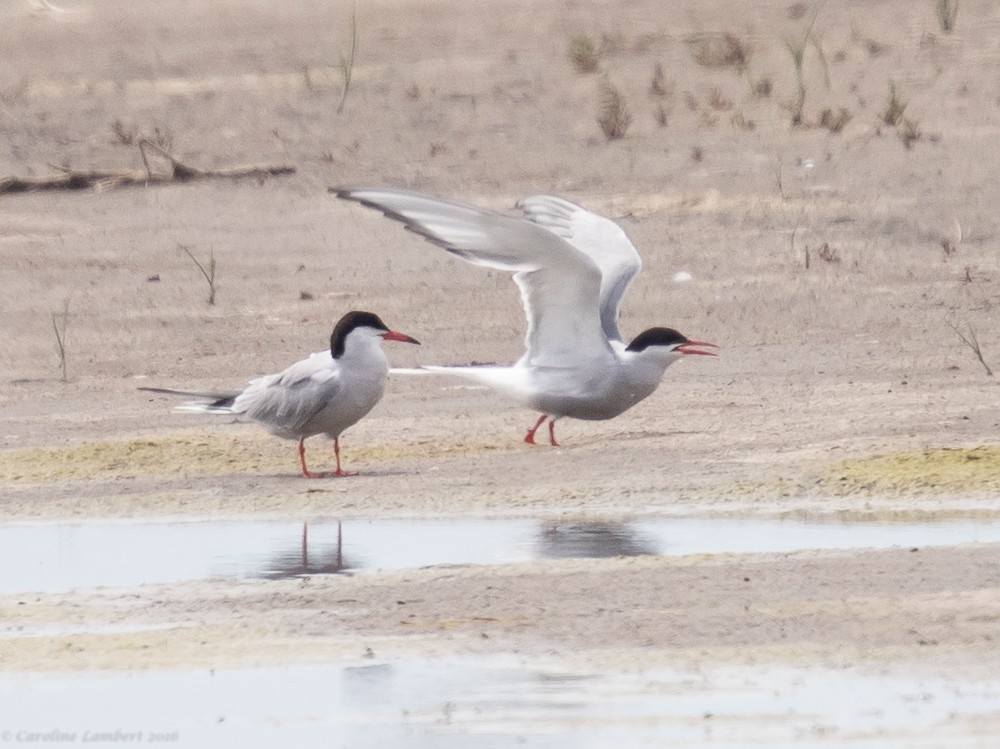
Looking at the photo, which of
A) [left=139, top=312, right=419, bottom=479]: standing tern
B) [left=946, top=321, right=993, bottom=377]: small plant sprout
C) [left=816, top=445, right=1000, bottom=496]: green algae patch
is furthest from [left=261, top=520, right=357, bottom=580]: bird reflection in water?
[left=946, top=321, right=993, bottom=377]: small plant sprout

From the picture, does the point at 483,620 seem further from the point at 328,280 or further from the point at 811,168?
the point at 811,168

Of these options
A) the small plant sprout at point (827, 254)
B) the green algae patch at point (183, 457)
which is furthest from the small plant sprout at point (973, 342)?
the green algae patch at point (183, 457)

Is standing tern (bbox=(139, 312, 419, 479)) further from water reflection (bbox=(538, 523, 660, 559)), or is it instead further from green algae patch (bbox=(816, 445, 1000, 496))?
green algae patch (bbox=(816, 445, 1000, 496))

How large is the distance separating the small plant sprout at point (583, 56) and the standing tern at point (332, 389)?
34.0ft

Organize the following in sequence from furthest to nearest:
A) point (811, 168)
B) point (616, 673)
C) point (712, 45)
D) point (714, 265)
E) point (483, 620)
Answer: point (712, 45), point (811, 168), point (714, 265), point (483, 620), point (616, 673)

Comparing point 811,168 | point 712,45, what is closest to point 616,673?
point 811,168

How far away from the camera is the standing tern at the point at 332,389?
36.1ft

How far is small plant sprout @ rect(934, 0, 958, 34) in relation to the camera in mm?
21141

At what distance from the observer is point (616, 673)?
6.78 meters

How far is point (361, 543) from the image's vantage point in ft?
30.1

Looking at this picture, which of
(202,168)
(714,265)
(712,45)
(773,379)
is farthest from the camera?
(712,45)

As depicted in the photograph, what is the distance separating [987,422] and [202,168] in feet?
29.4

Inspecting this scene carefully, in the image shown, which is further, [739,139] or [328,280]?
[739,139]

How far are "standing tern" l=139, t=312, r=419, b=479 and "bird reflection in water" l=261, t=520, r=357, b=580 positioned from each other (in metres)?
1.79
